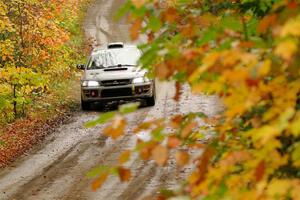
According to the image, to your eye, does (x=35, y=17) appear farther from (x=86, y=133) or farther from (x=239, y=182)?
(x=239, y=182)

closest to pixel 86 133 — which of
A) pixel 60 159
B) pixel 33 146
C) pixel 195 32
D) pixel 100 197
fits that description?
pixel 33 146

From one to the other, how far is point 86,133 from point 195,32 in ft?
35.5

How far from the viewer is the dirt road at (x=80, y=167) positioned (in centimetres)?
926

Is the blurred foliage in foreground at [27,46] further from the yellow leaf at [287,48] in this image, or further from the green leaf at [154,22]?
the yellow leaf at [287,48]

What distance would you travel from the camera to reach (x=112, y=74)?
623 inches

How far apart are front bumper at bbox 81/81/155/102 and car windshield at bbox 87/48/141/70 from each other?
816 mm

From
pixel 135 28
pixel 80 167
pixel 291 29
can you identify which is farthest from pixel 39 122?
pixel 291 29

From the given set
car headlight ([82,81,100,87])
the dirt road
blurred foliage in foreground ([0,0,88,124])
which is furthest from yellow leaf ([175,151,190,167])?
car headlight ([82,81,100,87])

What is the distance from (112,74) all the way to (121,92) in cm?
57

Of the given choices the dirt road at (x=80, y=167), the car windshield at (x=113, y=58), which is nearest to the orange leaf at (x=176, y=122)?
the dirt road at (x=80, y=167)

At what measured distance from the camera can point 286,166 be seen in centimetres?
316

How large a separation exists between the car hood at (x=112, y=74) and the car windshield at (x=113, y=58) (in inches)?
9.2

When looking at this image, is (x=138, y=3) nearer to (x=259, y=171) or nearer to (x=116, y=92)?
(x=259, y=171)

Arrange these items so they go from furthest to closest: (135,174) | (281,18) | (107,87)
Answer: (107,87) < (135,174) < (281,18)
